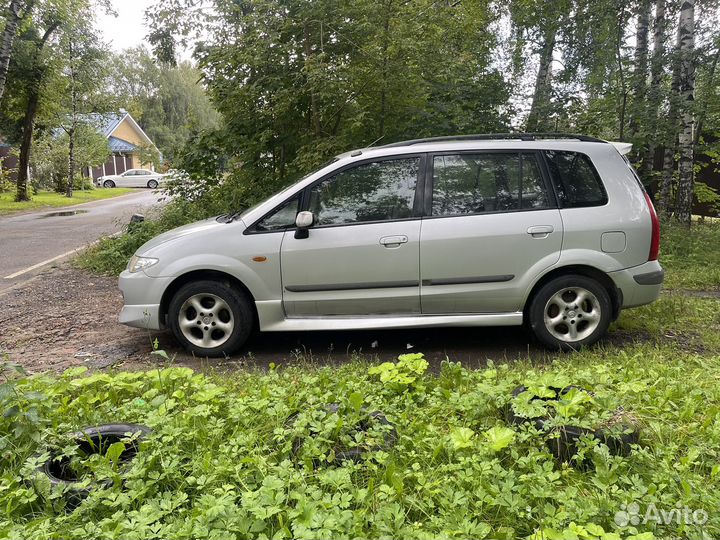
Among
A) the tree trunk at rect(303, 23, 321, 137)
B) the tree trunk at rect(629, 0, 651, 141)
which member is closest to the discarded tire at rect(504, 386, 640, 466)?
the tree trunk at rect(303, 23, 321, 137)

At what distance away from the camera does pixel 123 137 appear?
53812 mm

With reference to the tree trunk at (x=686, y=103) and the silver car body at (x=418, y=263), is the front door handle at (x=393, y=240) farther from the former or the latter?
the tree trunk at (x=686, y=103)

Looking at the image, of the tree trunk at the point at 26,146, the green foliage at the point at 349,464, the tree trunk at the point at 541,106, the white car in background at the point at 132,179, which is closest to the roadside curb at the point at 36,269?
the green foliage at the point at 349,464

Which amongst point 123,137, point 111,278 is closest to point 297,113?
point 111,278

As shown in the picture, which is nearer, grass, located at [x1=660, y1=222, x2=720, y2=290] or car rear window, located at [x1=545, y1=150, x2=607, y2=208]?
car rear window, located at [x1=545, y1=150, x2=607, y2=208]

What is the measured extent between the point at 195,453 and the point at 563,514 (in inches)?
70.1

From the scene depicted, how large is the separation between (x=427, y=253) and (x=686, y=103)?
7.79 meters

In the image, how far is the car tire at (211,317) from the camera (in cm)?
475

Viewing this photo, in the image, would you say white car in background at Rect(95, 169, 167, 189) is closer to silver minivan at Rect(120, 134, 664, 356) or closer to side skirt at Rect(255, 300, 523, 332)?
silver minivan at Rect(120, 134, 664, 356)

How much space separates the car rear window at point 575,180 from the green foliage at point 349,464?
1.73 meters

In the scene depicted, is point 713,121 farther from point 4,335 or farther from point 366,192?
point 4,335

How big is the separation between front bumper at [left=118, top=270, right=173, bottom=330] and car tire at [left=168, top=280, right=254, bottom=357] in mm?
125

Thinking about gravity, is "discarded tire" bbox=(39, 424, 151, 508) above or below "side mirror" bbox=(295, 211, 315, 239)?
below

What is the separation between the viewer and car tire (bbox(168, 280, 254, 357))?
475 cm
